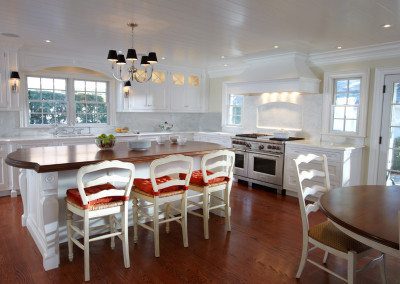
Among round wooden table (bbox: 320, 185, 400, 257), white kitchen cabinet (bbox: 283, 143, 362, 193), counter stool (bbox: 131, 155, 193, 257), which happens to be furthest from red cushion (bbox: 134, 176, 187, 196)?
white kitchen cabinet (bbox: 283, 143, 362, 193)

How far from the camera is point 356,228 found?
1659 mm

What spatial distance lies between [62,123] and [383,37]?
5508mm

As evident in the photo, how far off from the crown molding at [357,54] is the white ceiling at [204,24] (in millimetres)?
197

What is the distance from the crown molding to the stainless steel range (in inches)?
56.0

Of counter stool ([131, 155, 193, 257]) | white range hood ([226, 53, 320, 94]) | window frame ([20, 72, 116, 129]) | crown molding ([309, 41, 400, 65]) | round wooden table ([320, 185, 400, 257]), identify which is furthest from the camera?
window frame ([20, 72, 116, 129])

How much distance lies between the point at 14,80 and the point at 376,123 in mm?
5653

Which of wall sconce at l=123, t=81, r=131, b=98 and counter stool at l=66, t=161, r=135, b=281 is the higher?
wall sconce at l=123, t=81, r=131, b=98

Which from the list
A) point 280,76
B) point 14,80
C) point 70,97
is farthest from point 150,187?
point 70,97

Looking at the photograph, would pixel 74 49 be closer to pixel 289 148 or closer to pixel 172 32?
pixel 172 32

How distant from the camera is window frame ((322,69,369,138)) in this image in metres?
4.82

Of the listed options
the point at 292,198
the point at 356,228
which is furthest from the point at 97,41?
the point at 356,228

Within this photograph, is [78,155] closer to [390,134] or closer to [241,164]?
[241,164]

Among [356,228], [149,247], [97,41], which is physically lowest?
[149,247]

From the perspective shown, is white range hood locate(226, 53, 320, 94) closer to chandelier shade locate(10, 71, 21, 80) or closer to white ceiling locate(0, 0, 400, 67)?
white ceiling locate(0, 0, 400, 67)
